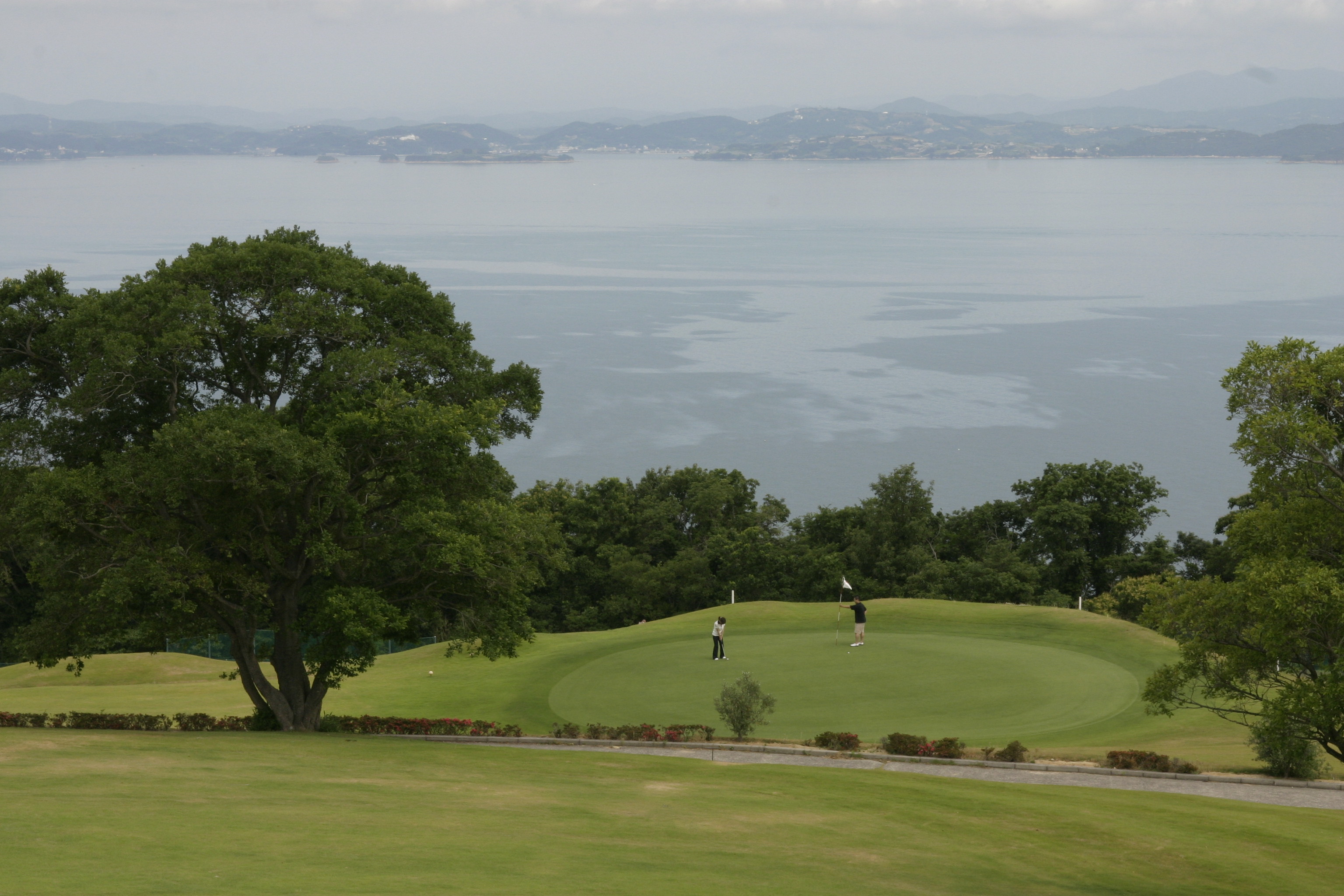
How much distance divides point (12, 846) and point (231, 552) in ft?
35.3

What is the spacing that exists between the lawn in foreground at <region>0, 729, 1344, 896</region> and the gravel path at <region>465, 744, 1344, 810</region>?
81cm

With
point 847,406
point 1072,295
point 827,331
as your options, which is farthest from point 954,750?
point 1072,295

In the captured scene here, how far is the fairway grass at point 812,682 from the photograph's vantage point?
882 inches

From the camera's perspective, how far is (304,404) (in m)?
22.2

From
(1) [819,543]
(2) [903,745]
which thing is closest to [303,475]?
(2) [903,745]

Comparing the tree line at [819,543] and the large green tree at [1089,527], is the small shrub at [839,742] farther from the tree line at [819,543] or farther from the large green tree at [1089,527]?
the large green tree at [1089,527]

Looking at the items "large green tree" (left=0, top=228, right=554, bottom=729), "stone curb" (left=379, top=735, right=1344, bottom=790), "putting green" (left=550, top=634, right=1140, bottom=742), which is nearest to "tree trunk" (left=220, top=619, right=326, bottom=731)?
"large green tree" (left=0, top=228, right=554, bottom=729)

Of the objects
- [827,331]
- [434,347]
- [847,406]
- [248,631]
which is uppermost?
[827,331]

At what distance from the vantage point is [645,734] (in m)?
21.2

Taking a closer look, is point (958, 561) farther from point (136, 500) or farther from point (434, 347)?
point (136, 500)

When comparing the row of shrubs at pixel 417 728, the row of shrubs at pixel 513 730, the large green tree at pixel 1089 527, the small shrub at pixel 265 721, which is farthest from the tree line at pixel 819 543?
the small shrub at pixel 265 721

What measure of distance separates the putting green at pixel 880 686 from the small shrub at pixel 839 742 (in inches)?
40.3

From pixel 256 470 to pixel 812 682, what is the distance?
42.0 feet

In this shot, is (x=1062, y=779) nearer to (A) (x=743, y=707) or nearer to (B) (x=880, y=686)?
(A) (x=743, y=707)
